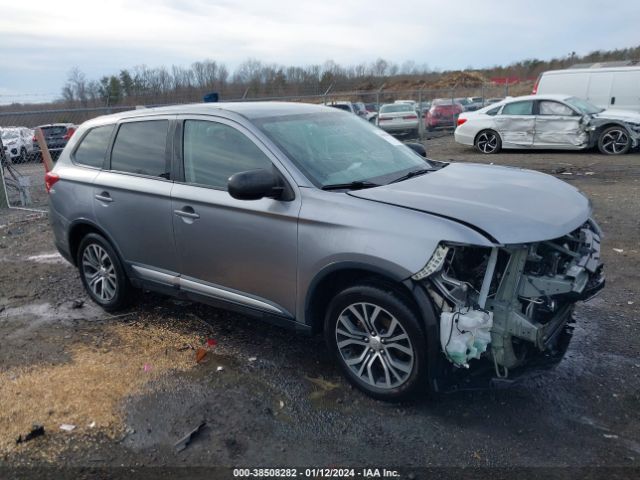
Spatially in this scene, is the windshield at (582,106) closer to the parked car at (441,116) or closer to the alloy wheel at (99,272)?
the parked car at (441,116)

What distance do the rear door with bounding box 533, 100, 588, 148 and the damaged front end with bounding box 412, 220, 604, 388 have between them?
11970 mm

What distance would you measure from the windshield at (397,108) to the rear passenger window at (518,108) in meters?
6.17

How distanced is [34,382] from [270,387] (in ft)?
5.70

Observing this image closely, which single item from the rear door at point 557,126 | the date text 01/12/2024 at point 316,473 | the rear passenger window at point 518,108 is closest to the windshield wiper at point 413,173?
the date text 01/12/2024 at point 316,473

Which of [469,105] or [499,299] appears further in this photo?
[469,105]

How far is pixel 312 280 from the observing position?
3.51 meters

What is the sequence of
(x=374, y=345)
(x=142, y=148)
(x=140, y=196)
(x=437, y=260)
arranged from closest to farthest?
(x=437, y=260) → (x=374, y=345) → (x=140, y=196) → (x=142, y=148)

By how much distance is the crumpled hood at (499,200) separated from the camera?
3037 mm

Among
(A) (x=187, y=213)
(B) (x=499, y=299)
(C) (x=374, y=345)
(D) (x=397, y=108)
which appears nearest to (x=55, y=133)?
(D) (x=397, y=108)

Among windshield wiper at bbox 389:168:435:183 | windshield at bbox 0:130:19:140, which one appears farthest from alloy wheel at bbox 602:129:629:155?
windshield at bbox 0:130:19:140

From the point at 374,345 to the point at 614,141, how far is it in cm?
1286

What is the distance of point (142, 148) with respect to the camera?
4570 millimetres

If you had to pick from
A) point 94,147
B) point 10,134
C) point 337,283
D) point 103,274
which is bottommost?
point 10,134

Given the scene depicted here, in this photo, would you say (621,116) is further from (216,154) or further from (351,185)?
(216,154)
